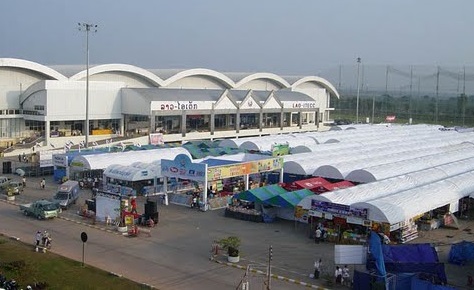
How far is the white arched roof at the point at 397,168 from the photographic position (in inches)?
949

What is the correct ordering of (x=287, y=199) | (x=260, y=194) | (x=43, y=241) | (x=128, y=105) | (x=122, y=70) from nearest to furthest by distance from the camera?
1. (x=43, y=241)
2. (x=287, y=199)
3. (x=260, y=194)
4. (x=128, y=105)
5. (x=122, y=70)

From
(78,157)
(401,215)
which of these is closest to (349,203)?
(401,215)

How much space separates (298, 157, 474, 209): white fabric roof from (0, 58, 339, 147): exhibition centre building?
17174 mm

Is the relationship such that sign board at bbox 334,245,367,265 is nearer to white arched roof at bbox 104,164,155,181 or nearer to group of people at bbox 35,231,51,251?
group of people at bbox 35,231,51,251

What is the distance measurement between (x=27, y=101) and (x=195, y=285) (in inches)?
1125

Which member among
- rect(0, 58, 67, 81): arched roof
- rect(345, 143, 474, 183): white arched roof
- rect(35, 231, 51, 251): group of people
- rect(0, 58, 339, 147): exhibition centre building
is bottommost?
rect(35, 231, 51, 251): group of people

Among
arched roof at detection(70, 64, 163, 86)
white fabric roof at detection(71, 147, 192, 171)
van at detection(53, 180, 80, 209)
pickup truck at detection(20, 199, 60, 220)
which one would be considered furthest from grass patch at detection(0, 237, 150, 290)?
arched roof at detection(70, 64, 163, 86)

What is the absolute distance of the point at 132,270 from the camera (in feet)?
46.8

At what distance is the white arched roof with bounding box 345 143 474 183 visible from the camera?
2409cm

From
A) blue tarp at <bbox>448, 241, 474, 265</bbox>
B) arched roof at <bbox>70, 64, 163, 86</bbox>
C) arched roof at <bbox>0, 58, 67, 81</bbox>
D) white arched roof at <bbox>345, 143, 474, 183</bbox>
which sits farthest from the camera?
arched roof at <bbox>70, 64, 163, 86</bbox>

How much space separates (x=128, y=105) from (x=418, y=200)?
1048 inches

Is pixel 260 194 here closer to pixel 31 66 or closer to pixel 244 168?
pixel 244 168

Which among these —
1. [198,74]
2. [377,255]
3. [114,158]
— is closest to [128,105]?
[198,74]

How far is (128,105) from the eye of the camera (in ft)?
136
